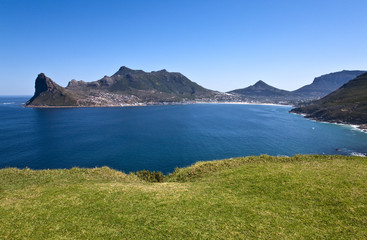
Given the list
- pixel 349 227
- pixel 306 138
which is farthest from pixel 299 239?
pixel 306 138

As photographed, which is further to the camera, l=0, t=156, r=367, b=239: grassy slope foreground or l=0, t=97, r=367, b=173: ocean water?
l=0, t=97, r=367, b=173: ocean water

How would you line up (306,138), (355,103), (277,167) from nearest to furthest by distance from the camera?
(277,167) < (306,138) < (355,103)

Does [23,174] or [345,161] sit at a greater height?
[345,161]

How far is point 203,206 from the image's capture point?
54.7 feet

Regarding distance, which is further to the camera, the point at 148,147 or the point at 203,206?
the point at 148,147

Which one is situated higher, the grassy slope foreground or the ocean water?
the grassy slope foreground

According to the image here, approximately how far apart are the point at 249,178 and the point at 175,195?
9674 millimetres

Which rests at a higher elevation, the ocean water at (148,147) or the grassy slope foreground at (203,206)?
the grassy slope foreground at (203,206)

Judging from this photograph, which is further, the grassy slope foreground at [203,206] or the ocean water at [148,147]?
the ocean water at [148,147]

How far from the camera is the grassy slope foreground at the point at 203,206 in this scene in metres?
13.6

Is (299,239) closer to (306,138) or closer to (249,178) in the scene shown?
(249,178)

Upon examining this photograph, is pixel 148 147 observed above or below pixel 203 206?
below

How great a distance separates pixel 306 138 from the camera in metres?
96.2

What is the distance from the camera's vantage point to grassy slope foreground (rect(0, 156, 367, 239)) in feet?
44.5
